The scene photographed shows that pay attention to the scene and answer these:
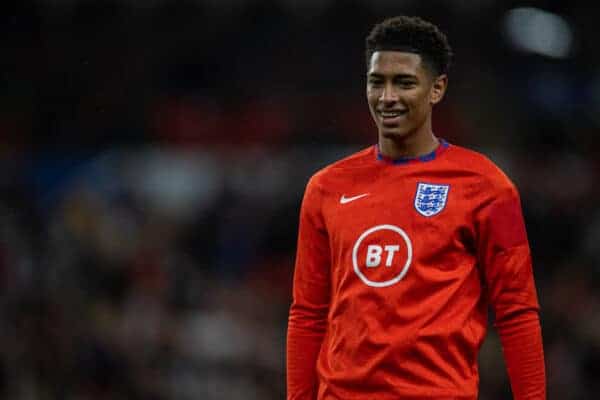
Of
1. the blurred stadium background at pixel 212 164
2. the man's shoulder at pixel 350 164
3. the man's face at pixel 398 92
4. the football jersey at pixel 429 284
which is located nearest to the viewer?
the football jersey at pixel 429 284

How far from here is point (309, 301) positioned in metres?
3.54

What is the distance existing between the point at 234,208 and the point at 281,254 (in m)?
Result: 0.52

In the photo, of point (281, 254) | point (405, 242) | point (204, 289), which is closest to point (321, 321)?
point (405, 242)

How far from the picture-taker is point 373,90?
3369 millimetres

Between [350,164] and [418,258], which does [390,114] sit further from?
[418,258]

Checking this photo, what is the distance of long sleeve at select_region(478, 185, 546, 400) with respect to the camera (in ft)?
10.7

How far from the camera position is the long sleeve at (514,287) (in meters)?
3.26

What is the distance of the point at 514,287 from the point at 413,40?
2.35 ft

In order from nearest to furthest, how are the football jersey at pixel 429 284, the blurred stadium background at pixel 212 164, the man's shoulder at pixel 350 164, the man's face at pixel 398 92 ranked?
the football jersey at pixel 429 284 → the man's face at pixel 398 92 → the man's shoulder at pixel 350 164 → the blurred stadium background at pixel 212 164

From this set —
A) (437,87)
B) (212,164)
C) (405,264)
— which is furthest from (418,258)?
(212,164)

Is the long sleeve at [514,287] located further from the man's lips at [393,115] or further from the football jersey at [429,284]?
the man's lips at [393,115]

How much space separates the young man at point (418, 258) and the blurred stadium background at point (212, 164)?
397 cm

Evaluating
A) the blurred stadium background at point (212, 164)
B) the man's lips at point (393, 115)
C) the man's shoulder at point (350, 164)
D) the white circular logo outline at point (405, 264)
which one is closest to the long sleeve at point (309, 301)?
the man's shoulder at point (350, 164)

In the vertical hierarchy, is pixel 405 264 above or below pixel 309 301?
above
